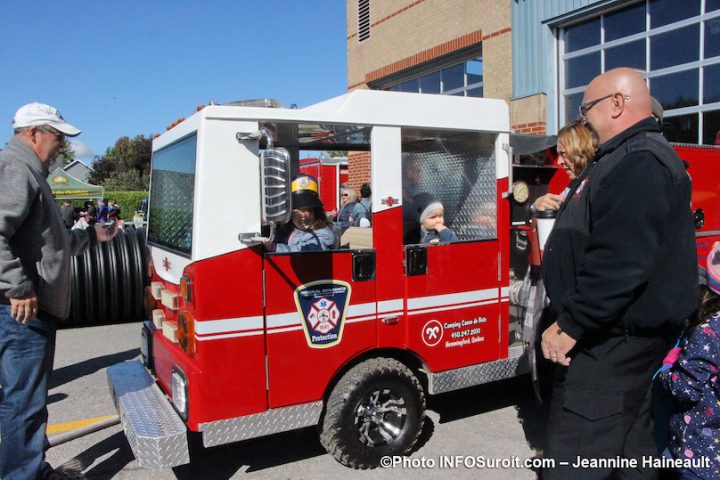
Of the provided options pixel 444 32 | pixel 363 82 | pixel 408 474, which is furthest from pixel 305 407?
pixel 363 82

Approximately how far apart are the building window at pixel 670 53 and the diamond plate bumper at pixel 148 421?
7161mm

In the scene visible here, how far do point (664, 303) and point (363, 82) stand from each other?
11.8 m

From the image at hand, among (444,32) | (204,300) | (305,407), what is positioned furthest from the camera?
(444,32)

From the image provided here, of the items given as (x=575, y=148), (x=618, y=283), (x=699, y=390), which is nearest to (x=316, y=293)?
(x=618, y=283)

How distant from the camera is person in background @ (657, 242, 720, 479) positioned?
98.0 inches

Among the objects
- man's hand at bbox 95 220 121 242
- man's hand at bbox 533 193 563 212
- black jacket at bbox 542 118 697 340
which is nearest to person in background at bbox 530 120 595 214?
man's hand at bbox 533 193 563 212

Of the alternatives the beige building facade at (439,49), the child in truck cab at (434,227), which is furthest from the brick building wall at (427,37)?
the child in truck cab at (434,227)

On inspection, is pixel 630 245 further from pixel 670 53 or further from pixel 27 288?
pixel 670 53

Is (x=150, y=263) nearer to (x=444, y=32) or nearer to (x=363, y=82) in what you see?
(x=444, y=32)

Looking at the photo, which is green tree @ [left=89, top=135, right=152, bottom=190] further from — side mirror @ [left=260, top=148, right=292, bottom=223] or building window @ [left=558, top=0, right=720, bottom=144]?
side mirror @ [left=260, top=148, right=292, bottom=223]

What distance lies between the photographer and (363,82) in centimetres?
1330

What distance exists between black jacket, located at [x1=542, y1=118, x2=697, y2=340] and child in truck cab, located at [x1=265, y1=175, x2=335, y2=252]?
162cm

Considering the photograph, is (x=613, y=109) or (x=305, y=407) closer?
(x=613, y=109)

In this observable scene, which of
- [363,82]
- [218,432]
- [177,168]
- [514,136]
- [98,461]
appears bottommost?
[98,461]
